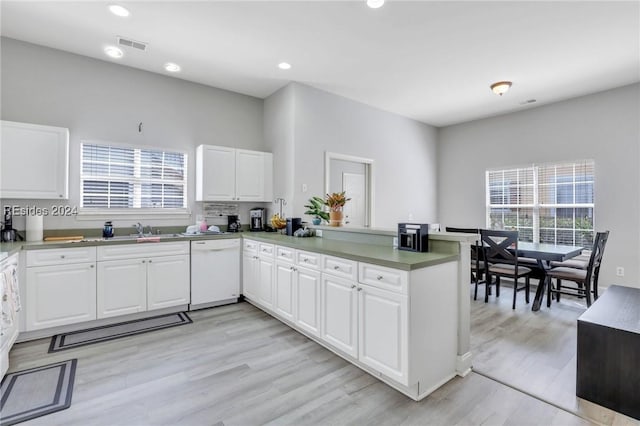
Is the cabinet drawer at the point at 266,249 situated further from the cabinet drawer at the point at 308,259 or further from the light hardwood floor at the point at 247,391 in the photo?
the light hardwood floor at the point at 247,391

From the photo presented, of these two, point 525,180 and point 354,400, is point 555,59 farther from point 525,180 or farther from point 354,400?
point 354,400

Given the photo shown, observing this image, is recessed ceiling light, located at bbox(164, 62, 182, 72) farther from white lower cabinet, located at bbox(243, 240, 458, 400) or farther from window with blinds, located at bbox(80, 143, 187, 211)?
white lower cabinet, located at bbox(243, 240, 458, 400)

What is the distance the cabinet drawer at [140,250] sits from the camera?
3104 millimetres

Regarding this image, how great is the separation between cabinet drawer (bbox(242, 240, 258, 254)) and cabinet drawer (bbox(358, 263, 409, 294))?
1.77 m

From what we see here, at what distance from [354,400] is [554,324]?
2.61 meters

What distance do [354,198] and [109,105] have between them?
3608 millimetres

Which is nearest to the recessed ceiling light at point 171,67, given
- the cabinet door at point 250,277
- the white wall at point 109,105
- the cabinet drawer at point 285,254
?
the white wall at point 109,105

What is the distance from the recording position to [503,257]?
3.84 meters

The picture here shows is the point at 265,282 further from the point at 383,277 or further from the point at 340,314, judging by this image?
the point at 383,277

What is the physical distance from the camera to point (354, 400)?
6.45ft

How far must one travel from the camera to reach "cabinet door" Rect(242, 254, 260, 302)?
11.9ft

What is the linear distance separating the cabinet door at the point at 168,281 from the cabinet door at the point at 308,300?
1.51 meters

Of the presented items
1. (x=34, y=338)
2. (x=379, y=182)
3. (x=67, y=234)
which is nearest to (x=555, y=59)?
(x=379, y=182)

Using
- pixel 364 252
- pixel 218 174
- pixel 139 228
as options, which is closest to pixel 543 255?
pixel 364 252
